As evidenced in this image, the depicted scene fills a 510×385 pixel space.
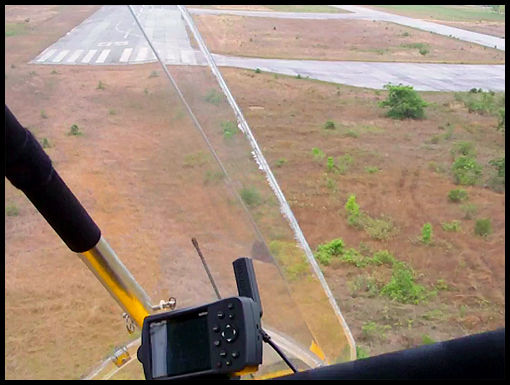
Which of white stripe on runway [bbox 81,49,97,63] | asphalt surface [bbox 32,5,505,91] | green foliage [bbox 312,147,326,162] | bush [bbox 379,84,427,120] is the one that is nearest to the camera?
asphalt surface [bbox 32,5,505,91]

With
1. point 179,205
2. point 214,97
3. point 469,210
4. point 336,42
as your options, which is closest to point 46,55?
point 179,205

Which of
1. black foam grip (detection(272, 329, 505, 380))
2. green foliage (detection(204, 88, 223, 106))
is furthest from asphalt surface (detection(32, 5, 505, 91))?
black foam grip (detection(272, 329, 505, 380))

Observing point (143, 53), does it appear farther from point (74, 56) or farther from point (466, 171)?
point (466, 171)

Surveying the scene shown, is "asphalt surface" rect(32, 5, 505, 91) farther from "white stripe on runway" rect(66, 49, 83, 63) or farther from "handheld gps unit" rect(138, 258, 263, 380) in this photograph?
"handheld gps unit" rect(138, 258, 263, 380)

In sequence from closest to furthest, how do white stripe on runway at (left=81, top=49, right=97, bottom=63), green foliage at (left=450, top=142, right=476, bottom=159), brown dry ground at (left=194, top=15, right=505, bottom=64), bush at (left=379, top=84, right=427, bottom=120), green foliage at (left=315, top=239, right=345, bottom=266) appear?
green foliage at (left=315, top=239, right=345, bottom=266) < white stripe on runway at (left=81, top=49, right=97, bottom=63) < green foliage at (left=450, top=142, right=476, bottom=159) < bush at (left=379, top=84, right=427, bottom=120) < brown dry ground at (left=194, top=15, right=505, bottom=64)

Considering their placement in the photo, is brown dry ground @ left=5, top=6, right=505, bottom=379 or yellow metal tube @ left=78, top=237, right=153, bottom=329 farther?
Answer: brown dry ground @ left=5, top=6, right=505, bottom=379

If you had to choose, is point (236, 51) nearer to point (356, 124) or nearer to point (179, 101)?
point (356, 124)
